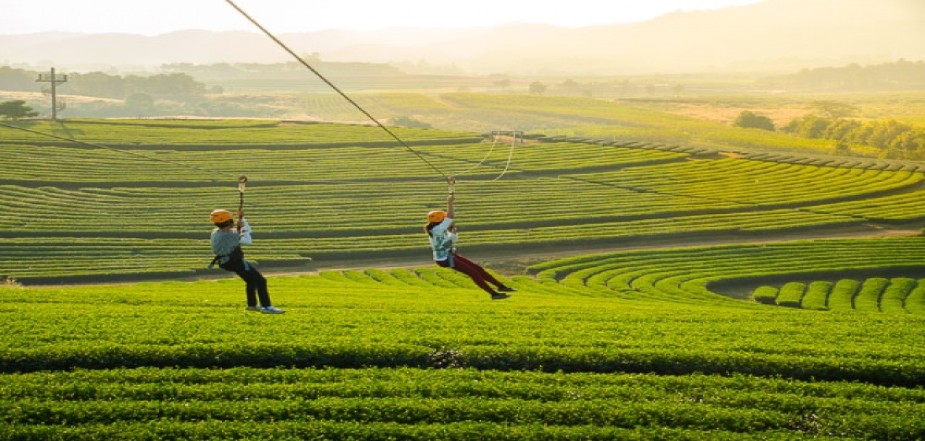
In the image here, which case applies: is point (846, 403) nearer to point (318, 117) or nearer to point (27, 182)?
point (27, 182)

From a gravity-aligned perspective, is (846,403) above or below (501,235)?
above

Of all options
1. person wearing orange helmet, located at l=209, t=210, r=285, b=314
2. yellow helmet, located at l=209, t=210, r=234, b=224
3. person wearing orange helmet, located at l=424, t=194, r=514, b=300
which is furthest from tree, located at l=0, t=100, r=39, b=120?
person wearing orange helmet, located at l=424, t=194, r=514, b=300

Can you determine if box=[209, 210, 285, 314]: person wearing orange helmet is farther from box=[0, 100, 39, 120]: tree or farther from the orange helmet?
box=[0, 100, 39, 120]: tree

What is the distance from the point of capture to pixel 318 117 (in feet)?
545

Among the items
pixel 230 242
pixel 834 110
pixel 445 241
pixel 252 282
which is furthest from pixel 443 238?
pixel 834 110

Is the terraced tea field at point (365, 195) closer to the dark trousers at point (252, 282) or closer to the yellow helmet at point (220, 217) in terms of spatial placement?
the dark trousers at point (252, 282)

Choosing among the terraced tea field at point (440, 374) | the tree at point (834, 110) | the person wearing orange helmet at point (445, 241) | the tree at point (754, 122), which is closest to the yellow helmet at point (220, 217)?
the terraced tea field at point (440, 374)

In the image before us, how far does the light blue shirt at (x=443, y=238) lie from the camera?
1758cm

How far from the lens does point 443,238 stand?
693 inches

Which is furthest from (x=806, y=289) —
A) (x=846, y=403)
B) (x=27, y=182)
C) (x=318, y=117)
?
(x=318, y=117)

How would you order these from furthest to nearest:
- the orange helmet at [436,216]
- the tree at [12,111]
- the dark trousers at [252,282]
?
the tree at [12,111] → the orange helmet at [436,216] → the dark trousers at [252,282]

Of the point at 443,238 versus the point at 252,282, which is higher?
the point at 443,238

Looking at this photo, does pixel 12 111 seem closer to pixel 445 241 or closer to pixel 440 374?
pixel 445 241

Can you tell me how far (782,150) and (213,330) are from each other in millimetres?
94891
